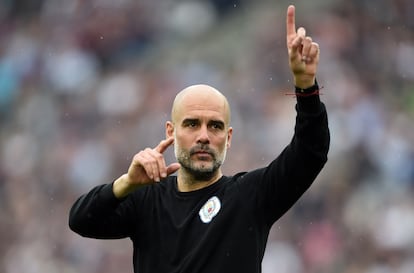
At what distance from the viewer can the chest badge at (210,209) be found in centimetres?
462

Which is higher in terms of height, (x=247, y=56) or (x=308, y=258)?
(x=247, y=56)

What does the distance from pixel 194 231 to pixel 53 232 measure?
7519 millimetres

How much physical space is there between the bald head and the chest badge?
354 mm

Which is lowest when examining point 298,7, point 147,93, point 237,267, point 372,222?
point 237,267

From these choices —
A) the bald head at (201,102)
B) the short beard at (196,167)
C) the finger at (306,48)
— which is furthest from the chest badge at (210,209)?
the finger at (306,48)

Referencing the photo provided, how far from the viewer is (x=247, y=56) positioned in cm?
1205

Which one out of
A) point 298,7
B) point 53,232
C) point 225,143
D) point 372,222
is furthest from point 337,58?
point 225,143

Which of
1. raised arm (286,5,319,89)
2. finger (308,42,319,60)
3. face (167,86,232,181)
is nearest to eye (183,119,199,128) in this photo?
face (167,86,232,181)

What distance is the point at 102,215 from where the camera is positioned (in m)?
4.77

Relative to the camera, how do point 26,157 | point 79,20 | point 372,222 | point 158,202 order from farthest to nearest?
1. point 79,20
2. point 26,157
3. point 372,222
4. point 158,202

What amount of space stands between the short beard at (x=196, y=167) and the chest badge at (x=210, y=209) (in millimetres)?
108

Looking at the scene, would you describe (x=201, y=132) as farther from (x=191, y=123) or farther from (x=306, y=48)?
(x=306, y=48)

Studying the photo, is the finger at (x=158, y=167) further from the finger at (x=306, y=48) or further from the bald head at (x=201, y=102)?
the finger at (x=306, y=48)

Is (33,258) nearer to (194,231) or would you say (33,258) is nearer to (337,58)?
(337,58)
